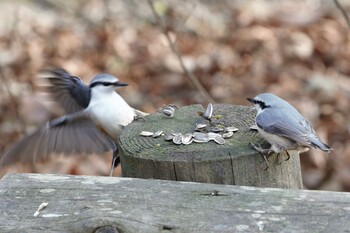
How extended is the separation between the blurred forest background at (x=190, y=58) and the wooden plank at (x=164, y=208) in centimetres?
347

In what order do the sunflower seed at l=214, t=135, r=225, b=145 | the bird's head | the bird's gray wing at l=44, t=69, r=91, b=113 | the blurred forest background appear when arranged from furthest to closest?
the blurred forest background
the bird's gray wing at l=44, t=69, r=91, b=113
the bird's head
the sunflower seed at l=214, t=135, r=225, b=145

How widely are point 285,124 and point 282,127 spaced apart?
0.03m

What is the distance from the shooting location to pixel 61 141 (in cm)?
361

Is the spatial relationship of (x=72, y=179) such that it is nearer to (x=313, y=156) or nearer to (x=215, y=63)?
(x=313, y=156)

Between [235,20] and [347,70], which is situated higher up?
[235,20]

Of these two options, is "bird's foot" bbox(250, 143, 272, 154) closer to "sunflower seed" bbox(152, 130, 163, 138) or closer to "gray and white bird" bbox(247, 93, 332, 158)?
"gray and white bird" bbox(247, 93, 332, 158)

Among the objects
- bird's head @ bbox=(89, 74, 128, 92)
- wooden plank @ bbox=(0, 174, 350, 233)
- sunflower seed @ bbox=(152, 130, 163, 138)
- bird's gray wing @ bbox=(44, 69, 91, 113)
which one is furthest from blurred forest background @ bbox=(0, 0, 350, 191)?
wooden plank @ bbox=(0, 174, 350, 233)

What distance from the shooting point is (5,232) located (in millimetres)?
2031

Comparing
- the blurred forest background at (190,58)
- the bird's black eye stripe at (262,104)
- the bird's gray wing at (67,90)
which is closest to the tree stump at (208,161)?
the bird's black eye stripe at (262,104)

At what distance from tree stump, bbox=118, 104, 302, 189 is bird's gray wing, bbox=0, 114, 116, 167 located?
866 millimetres

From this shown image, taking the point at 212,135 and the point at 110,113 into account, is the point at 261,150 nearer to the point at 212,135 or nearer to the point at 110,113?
the point at 212,135

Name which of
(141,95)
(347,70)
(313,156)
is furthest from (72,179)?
(347,70)

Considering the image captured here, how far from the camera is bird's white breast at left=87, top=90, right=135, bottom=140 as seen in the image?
3.54 m

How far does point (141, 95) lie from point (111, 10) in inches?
95.4
